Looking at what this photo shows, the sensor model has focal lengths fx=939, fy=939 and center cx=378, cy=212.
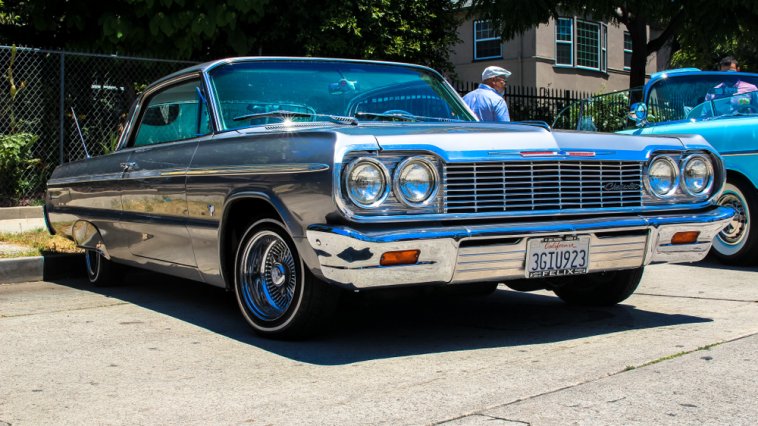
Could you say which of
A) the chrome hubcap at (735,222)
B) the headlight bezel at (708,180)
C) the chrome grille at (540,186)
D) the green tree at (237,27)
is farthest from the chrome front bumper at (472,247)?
the green tree at (237,27)

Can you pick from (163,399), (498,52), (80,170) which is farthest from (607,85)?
(163,399)

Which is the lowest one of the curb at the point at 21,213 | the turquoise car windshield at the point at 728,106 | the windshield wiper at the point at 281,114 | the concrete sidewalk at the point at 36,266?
the concrete sidewalk at the point at 36,266

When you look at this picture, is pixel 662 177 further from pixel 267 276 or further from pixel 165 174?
pixel 165 174

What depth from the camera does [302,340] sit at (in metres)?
4.89

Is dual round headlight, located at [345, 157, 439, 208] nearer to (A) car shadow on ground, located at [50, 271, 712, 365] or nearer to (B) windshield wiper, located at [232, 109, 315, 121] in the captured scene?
(A) car shadow on ground, located at [50, 271, 712, 365]

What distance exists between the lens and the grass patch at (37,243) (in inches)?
311

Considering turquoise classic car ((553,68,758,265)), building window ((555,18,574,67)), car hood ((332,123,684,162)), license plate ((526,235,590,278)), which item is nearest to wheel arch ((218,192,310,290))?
car hood ((332,123,684,162))

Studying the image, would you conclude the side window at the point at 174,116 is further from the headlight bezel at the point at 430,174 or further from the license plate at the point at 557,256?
the license plate at the point at 557,256

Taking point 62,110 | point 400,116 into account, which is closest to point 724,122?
point 400,116

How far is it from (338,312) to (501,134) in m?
1.76

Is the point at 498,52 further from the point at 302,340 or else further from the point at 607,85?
the point at 302,340

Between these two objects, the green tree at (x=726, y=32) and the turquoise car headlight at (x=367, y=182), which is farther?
the green tree at (x=726, y=32)

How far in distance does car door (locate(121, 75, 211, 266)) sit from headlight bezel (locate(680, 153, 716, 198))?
9.06 feet

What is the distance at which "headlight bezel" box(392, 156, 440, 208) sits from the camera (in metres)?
4.39
